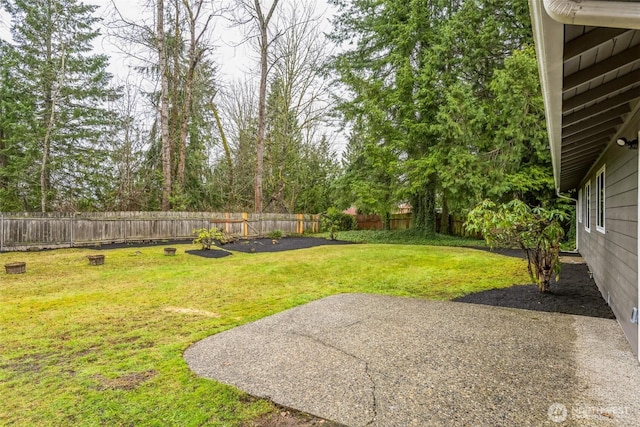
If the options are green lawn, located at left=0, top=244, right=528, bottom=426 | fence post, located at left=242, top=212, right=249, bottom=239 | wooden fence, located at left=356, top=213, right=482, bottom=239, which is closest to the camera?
green lawn, located at left=0, top=244, right=528, bottom=426

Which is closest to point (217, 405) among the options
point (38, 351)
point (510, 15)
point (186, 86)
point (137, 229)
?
point (38, 351)

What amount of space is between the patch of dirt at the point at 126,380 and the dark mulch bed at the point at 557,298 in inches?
170

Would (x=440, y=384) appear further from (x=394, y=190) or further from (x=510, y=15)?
(x=510, y=15)

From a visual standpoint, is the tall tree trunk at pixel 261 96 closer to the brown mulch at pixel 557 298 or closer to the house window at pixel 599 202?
the brown mulch at pixel 557 298

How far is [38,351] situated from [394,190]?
42.1 feet

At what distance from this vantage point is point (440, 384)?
8.38ft

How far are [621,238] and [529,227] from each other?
1.32 m

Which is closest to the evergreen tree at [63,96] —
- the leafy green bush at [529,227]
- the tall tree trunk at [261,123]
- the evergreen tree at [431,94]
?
the tall tree trunk at [261,123]

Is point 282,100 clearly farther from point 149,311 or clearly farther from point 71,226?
point 149,311

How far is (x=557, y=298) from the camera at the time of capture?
5227mm

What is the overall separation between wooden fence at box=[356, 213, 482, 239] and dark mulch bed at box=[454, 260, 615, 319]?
9.89 meters

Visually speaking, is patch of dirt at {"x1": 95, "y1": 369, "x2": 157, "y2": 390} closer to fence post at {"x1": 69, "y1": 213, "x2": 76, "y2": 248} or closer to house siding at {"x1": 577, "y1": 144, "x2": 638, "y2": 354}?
house siding at {"x1": 577, "y1": 144, "x2": 638, "y2": 354}

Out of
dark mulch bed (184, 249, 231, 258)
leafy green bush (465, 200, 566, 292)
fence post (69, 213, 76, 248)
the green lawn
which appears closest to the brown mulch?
leafy green bush (465, 200, 566, 292)

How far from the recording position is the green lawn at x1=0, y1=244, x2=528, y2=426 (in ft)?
7.51
